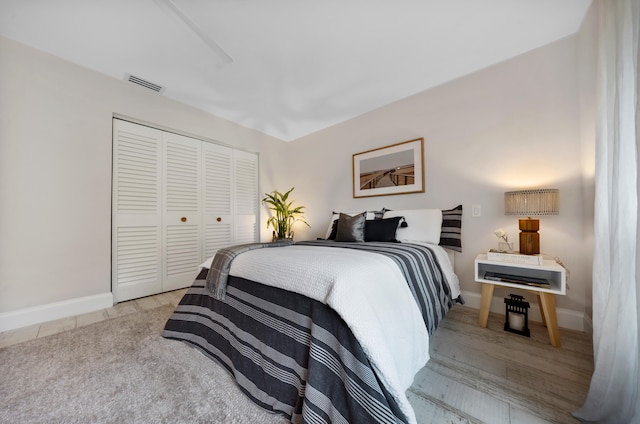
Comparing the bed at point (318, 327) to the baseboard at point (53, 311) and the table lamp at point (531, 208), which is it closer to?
the table lamp at point (531, 208)

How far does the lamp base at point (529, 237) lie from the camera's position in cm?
168

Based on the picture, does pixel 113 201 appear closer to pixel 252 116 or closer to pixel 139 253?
pixel 139 253

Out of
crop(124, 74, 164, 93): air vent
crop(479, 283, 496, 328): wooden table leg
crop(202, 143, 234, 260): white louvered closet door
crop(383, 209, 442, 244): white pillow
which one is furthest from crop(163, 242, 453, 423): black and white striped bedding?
crop(124, 74, 164, 93): air vent

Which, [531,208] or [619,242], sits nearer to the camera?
[619,242]

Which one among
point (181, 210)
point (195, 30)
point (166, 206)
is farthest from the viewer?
point (181, 210)

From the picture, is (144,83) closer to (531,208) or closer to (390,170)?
(390,170)

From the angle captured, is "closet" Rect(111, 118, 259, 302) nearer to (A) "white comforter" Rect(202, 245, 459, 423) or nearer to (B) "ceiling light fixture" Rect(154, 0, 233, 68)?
(B) "ceiling light fixture" Rect(154, 0, 233, 68)

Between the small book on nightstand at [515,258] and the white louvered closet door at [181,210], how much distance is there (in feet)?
10.4

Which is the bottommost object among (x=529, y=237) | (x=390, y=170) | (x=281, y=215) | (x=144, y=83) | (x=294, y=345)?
(x=294, y=345)

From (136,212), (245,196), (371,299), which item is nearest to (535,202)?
(371,299)

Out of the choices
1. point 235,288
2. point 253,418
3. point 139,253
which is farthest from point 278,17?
point 139,253

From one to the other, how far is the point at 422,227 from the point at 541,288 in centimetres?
91

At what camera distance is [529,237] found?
170 cm

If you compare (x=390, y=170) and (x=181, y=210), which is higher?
(x=390, y=170)
